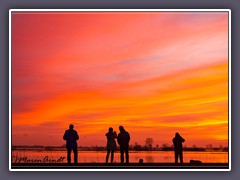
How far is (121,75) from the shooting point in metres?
7.28

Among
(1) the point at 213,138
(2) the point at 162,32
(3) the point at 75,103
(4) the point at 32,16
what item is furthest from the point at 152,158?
(4) the point at 32,16

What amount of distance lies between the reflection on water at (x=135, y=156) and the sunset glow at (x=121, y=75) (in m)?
0.16

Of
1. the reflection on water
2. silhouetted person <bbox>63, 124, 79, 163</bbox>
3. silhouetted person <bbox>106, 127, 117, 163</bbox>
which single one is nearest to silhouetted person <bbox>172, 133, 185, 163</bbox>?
the reflection on water

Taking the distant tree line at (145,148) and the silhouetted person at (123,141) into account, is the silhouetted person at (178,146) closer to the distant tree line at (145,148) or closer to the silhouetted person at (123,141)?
the distant tree line at (145,148)

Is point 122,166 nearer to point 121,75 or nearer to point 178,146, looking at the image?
point 178,146

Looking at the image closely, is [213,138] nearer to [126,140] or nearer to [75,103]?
[126,140]

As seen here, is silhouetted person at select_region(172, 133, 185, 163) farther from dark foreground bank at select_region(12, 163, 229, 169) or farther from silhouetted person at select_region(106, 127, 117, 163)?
silhouetted person at select_region(106, 127, 117, 163)

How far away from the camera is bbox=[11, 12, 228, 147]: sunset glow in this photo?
7.20 m

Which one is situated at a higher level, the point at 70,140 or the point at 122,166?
the point at 70,140

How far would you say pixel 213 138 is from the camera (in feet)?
23.6

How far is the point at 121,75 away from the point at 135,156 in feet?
3.86

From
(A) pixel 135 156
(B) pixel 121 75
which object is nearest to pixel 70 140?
(A) pixel 135 156

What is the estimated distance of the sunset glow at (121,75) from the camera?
23.6ft

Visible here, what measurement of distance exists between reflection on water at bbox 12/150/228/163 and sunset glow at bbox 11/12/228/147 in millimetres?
161
